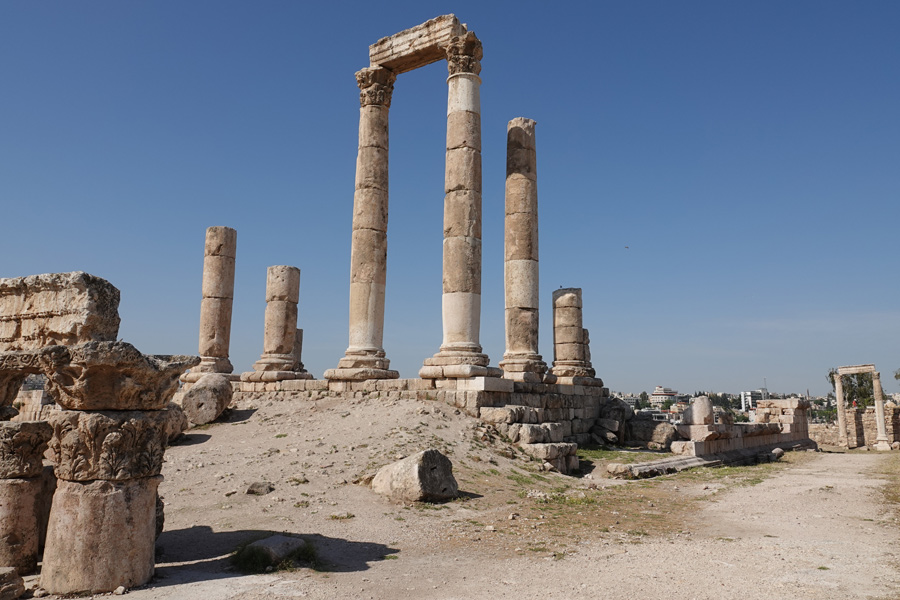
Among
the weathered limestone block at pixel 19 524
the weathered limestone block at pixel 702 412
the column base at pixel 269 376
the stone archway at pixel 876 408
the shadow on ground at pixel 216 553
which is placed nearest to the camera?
the weathered limestone block at pixel 19 524

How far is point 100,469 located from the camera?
550 centimetres

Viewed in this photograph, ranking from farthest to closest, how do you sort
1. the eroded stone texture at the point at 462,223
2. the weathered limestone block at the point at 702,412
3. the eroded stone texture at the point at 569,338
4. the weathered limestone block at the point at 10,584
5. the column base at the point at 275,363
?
the eroded stone texture at the point at 569,338
the column base at the point at 275,363
the weathered limestone block at the point at 702,412
the eroded stone texture at the point at 462,223
the weathered limestone block at the point at 10,584

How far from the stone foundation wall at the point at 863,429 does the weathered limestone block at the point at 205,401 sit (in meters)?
33.6

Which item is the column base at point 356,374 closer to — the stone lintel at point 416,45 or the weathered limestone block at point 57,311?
the stone lintel at point 416,45

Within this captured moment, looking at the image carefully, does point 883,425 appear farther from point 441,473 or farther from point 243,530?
point 243,530

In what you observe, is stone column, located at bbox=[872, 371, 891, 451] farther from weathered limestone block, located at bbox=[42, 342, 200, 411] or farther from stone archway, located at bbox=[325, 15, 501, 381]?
weathered limestone block, located at bbox=[42, 342, 200, 411]

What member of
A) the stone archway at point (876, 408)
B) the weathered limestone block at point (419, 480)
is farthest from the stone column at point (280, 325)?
the stone archway at point (876, 408)

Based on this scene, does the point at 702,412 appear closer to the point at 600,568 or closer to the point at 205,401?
the point at 205,401

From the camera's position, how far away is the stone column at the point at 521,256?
19.0 m

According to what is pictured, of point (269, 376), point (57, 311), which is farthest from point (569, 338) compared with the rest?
point (57, 311)

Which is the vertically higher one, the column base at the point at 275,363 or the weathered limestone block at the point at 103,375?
the column base at the point at 275,363

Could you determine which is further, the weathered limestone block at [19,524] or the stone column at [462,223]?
the stone column at [462,223]

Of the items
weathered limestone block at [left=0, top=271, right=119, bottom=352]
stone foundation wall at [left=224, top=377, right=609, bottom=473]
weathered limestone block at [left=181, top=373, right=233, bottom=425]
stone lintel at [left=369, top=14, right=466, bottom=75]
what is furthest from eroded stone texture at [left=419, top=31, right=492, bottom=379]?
weathered limestone block at [left=0, top=271, right=119, bottom=352]

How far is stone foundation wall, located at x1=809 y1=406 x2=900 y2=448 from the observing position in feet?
116
